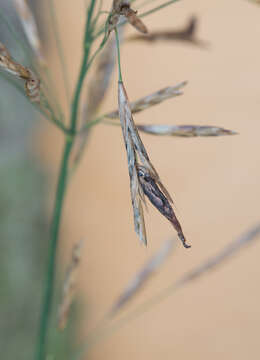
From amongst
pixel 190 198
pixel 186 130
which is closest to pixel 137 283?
pixel 186 130

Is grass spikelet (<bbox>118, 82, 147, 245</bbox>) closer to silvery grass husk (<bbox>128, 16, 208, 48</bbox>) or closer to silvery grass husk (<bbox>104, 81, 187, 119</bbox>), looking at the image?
silvery grass husk (<bbox>104, 81, 187, 119</bbox>)

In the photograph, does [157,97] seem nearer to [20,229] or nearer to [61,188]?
[61,188]

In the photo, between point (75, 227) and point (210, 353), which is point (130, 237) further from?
point (210, 353)

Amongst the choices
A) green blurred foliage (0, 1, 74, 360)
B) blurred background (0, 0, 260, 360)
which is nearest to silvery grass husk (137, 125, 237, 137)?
blurred background (0, 0, 260, 360)

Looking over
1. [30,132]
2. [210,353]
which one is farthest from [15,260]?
[210,353]

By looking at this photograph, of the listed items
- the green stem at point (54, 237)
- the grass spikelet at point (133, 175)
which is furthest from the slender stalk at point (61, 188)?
the grass spikelet at point (133, 175)

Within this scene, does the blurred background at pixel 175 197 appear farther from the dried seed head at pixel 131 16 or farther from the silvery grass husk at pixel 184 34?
the dried seed head at pixel 131 16
